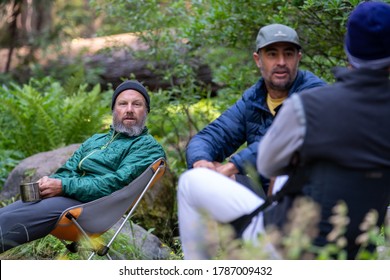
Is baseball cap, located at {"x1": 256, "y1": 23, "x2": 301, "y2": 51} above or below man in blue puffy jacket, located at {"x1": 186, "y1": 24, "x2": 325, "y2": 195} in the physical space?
above

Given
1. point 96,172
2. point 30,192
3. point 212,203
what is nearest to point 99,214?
point 96,172

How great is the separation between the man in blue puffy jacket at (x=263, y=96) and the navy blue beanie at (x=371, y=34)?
1245 millimetres

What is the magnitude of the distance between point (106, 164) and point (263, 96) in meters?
1.25

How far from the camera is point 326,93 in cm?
294

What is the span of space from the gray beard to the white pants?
188 cm

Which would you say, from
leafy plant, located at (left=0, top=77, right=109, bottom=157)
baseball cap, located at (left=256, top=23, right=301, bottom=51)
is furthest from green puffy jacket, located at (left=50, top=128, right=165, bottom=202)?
leafy plant, located at (left=0, top=77, right=109, bottom=157)

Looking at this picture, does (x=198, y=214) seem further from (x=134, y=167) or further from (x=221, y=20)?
(x=221, y=20)

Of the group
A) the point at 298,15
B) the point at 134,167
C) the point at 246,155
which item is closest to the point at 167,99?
the point at 298,15

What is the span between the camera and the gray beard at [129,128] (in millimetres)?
5113

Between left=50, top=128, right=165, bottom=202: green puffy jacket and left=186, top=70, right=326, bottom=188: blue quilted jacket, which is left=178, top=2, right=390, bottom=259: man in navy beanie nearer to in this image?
left=186, top=70, right=326, bottom=188: blue quilted jacket

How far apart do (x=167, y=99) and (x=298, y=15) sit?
195cm

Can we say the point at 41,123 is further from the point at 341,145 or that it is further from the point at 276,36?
the point at 341,145

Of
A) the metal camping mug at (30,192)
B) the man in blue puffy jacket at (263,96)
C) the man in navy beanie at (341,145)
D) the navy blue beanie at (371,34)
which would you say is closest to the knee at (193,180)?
the man in navy beanie at (341,145)

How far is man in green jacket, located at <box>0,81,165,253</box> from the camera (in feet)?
15.2
